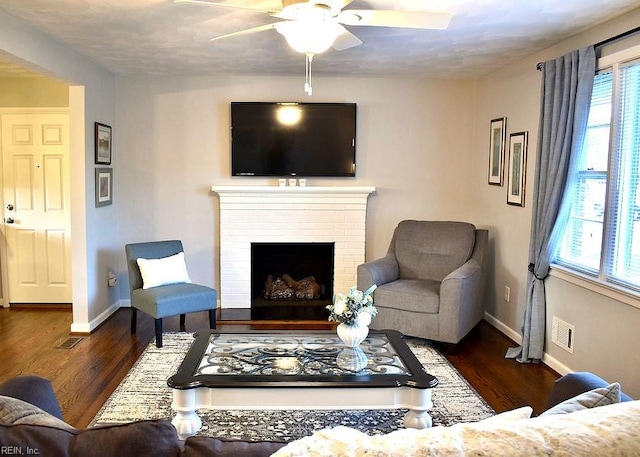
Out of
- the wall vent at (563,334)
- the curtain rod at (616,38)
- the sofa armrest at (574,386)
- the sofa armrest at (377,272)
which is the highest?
the curtain rod at (616,38)

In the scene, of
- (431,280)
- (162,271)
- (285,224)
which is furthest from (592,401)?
(285,224)

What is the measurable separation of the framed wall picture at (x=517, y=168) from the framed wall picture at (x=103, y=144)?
143 inches

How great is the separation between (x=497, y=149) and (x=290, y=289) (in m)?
2.48

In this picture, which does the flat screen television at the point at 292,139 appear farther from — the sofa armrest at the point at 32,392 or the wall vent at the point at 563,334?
the sofa armrest at the point at 32,392

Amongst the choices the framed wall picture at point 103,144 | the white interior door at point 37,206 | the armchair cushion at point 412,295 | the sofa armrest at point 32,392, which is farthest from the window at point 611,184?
the white interior door at point 37,206

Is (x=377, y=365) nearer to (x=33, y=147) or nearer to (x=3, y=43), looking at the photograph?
(x=3, y=43)

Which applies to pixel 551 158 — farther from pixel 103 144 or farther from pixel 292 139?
pixel 103 144

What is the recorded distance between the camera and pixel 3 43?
127 inches

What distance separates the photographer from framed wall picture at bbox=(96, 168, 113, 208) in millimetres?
4895

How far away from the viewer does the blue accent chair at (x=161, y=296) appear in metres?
4.23

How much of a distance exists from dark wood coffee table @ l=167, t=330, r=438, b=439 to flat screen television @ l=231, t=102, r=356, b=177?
9.18 ft

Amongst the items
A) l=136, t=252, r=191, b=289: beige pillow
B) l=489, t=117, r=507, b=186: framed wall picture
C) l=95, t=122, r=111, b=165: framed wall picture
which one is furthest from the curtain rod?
l=95, t=122, r=111, b=165: framed wall picture

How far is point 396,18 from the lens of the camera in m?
2.66

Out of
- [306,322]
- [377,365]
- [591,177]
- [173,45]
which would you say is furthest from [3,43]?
[591,177]
